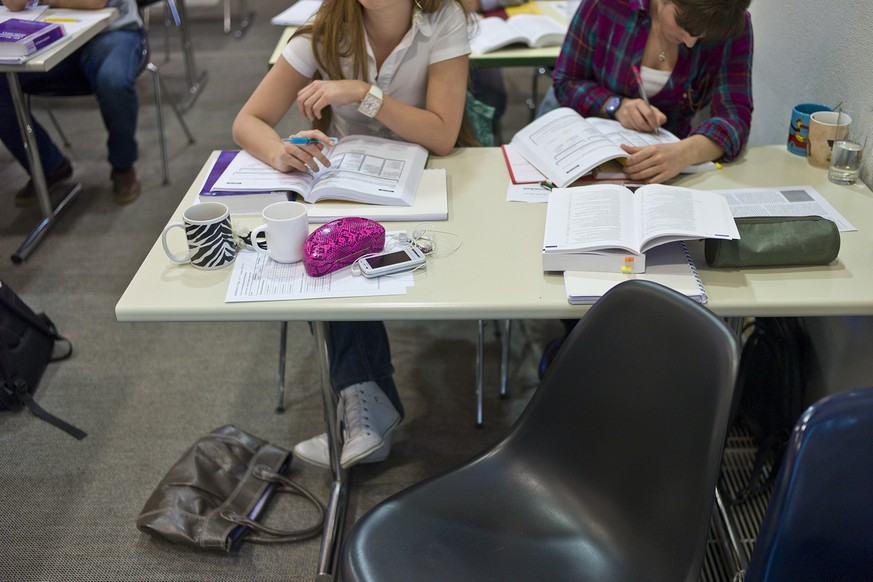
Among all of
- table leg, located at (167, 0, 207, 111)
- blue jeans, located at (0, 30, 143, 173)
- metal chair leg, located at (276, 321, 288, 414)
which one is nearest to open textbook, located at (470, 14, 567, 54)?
metal chair leg, located at (276, 321, 288, 414)

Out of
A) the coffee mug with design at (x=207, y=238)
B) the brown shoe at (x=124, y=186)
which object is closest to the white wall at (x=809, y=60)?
Result: the coffee mug with design at (x=207, y=238)

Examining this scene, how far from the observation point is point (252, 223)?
148 cm

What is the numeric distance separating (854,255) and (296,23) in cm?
194

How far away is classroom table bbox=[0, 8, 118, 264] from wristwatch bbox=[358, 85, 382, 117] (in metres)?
1.22

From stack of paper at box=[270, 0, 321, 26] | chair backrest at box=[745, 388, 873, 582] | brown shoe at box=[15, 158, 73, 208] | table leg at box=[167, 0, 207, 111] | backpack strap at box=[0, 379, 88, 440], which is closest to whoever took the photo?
chair backrest at box=[745, 388, 873, 582]

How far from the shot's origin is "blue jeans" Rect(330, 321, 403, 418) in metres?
1.74

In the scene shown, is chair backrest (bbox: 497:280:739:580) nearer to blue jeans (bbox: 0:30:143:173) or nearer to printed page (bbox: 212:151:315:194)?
printed page (bbox: 212:151:315:194)

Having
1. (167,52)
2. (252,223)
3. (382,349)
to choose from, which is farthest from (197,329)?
(167,52)

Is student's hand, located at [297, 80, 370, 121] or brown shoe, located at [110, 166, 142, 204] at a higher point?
student's hand, located at [297, 80, 370, 121]

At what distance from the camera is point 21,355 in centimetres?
211

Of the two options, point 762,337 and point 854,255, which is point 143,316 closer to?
point 854,255

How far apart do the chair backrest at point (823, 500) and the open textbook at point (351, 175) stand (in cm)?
85

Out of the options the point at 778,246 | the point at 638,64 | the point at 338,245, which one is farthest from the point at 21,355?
the point at 778,246

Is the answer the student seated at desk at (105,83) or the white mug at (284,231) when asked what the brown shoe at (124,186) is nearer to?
the student seated at desk at (105,83)
